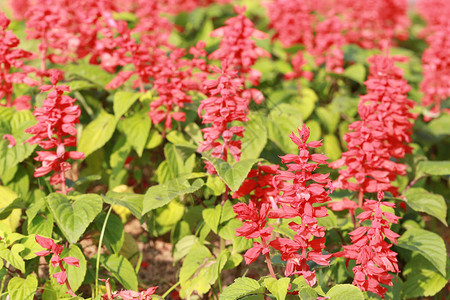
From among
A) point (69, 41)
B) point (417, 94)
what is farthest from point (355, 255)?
point (417, 94)

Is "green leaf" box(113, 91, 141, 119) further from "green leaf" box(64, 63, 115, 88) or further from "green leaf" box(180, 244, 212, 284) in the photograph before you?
"green leaf" box(180, 244, 212, 284)

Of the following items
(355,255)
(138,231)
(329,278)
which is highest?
A: (355,255)

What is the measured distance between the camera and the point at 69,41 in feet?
15.2

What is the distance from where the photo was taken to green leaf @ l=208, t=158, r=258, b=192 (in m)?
2.94

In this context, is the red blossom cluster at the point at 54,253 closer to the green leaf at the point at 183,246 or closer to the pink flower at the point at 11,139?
the green leaf at the point at 183,246

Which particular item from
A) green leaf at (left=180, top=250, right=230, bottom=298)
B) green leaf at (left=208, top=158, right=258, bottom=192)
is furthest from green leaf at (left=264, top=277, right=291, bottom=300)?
green leaf at (left=180, top=250, right=230, bottom=298)

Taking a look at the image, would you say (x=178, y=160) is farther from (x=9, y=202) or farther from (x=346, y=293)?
(x=346, y=293)

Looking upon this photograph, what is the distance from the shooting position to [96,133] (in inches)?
159

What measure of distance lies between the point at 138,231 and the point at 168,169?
946 mm

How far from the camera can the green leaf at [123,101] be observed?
3.85 meters

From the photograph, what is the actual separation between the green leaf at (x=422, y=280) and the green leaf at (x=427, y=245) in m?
0.28

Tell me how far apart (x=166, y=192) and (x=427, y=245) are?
63.4 inches

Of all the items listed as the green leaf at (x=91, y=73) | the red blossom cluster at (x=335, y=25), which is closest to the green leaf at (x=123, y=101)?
the green leaf at (x=91, y=73)

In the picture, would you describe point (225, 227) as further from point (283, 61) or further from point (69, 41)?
point (283, 61)
